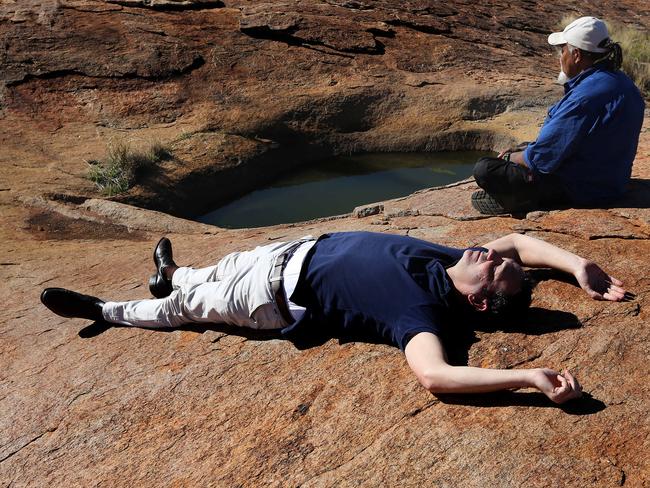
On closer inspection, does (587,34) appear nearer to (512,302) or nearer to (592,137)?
(592,137)

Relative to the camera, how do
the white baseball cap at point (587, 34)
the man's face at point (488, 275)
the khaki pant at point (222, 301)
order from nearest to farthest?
the man's face at point (488, 275) < the khaki pant at point (222, 301) < the white baseball cap at point (587, 34)

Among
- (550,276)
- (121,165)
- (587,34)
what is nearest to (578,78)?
(587,34)

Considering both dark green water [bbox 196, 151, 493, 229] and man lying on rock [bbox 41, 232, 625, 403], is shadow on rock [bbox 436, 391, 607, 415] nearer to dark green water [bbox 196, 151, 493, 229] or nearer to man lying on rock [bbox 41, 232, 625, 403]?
man lying on rock [bbox 41, 232, 625, 403]

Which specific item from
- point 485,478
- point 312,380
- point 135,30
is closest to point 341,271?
point 312,380

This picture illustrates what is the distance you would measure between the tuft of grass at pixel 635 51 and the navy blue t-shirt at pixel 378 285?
7131 mm

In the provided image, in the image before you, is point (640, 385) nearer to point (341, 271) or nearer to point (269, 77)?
point (341, 271)

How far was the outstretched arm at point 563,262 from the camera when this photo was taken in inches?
128

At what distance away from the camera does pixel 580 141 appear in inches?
170

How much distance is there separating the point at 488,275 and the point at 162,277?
6.61 feet

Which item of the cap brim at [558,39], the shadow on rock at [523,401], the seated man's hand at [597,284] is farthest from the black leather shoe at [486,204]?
the shadow on rock at [523,401]

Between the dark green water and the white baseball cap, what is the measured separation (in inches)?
123

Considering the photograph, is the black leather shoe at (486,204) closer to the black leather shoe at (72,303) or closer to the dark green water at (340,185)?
the dark green water at (340,185)

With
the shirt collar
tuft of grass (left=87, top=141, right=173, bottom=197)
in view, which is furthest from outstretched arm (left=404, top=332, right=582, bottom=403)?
tuft of grass (left=87, top=141, right=173, bottom=197)

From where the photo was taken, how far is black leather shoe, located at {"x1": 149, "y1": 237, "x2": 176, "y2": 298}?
13.7 feet
